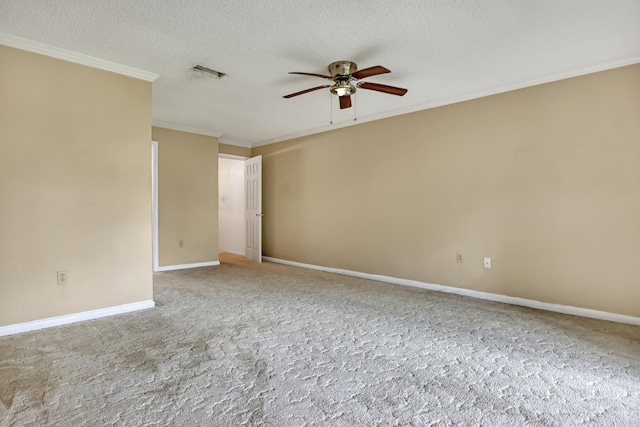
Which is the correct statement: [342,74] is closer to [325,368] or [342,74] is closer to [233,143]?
[325,368]

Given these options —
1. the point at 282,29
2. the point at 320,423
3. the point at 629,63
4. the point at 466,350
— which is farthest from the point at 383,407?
the point at 629,63

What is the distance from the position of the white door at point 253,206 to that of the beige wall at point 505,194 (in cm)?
138

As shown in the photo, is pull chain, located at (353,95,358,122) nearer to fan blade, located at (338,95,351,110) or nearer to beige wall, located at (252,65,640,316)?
beige wall, located at (252,65,640,316)

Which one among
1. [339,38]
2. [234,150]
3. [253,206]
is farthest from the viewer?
[234,150]

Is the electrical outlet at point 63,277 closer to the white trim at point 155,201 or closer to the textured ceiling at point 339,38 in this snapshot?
the textured ceiling at point 339,38

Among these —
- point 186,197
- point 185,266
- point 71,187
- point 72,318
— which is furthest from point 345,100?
point 185,266

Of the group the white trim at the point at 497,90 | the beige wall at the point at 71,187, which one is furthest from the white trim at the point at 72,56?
the white trim at the point at 497,90

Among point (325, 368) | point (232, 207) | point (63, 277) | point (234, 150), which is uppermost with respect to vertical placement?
point (234, 150)

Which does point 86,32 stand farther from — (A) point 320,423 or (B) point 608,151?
(B) point 608,151

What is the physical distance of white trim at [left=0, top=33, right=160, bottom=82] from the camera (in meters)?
2.69

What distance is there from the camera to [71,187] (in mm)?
A: 2992

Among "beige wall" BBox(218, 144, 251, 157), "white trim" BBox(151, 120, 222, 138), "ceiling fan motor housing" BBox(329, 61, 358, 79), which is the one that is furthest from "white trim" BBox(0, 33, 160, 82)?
"beige wall" BBox(218, 144, 251, 157)

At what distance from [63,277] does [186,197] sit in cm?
288

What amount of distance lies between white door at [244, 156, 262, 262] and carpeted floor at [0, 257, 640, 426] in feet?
9.74
